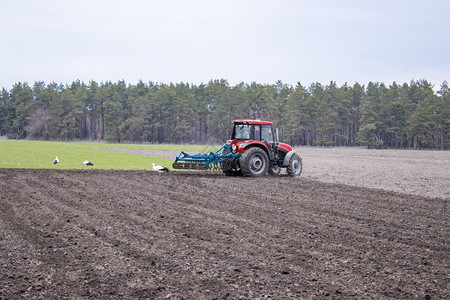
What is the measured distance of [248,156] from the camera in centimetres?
1559

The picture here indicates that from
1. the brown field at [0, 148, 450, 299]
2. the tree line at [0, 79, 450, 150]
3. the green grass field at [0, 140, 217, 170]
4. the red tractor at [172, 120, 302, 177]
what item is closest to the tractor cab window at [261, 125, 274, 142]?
the red tractor at [172, 120, 302, 177]

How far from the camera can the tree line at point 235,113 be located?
70.6 m

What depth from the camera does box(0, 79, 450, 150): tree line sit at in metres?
70.6

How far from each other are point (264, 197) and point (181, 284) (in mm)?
6664

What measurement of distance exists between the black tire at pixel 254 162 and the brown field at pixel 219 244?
3811 millimetres

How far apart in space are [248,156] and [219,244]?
9435 mm

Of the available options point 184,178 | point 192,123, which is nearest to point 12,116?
point 192,123

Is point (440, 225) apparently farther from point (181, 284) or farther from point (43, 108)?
point (43, 108)

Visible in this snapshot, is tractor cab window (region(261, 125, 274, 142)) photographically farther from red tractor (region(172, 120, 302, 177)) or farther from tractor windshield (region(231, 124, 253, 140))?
tractor windshield (region(231, 124, 253, 140))

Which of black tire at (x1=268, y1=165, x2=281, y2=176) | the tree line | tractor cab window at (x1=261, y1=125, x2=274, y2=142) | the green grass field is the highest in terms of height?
the tree line

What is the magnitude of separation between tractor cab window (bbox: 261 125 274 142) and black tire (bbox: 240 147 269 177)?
658 mm

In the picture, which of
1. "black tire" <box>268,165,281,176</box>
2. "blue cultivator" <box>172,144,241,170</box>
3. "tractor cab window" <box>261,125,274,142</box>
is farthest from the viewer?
"black tire" <box>268,165,281,176</box>

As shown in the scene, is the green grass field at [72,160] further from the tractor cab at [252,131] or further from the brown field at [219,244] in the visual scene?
the brown field at [219,244]

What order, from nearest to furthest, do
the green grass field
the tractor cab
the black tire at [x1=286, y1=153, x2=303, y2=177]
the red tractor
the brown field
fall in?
the brown field
the red tractor
the tractor cab
the black tire at [x1=286, y1=153, x2=303, y2=177]
the green grass field
